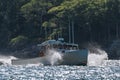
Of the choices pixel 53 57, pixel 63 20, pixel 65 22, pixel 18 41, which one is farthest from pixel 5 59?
pixel 53 57

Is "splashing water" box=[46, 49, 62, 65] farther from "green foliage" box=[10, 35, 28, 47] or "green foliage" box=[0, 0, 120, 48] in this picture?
"green foliage" box=[10, 35, 28, 47]

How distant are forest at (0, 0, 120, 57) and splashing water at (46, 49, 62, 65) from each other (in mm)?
40062

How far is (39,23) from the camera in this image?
18038 cm

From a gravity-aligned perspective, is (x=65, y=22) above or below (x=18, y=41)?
above

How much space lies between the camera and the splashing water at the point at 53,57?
120m

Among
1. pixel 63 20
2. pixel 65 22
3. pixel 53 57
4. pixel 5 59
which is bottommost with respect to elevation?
pixel 53 57

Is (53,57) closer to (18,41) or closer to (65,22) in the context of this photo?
(65,22)

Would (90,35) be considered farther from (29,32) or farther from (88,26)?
(29,32)

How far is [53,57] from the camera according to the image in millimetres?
121000

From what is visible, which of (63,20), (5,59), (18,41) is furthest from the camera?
(18,41)

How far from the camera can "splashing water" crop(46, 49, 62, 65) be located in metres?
120

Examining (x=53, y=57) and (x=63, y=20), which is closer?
(x=53, y=57)

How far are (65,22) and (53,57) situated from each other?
47283mm

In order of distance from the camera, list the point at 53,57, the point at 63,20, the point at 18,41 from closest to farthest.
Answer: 1. the point at 53,57
2. the point at 63,20
3. the point at 18,41
